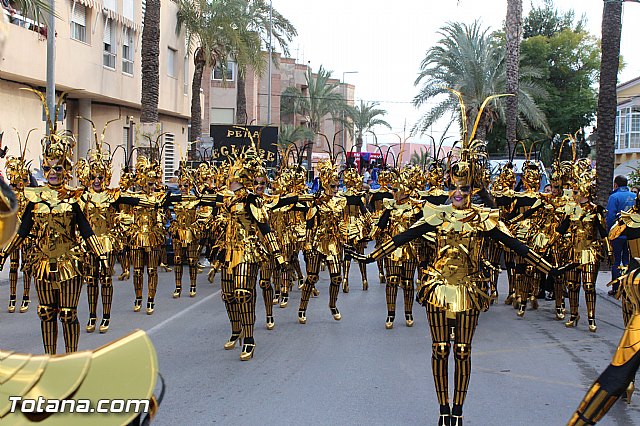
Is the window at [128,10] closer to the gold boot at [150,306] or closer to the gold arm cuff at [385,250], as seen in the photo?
the gold boot at [150,306]

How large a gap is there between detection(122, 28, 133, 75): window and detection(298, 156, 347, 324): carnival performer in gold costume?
69.9 ft

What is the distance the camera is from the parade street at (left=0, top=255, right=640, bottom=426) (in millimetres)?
7281

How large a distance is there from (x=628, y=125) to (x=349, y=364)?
4104 centimetres

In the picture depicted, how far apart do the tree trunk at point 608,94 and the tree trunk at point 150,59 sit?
12.6 meters

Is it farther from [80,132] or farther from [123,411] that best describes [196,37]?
[123,411]

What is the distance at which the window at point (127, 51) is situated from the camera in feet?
104

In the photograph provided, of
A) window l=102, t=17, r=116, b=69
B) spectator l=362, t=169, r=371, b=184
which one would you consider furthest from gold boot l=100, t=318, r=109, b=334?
window l=102, t=17, r=116, b=69

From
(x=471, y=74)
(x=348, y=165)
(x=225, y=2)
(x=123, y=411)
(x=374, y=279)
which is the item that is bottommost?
(x=374, y=279)

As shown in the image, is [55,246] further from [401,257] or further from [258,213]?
[401,257]

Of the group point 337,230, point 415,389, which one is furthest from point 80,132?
point 415,389

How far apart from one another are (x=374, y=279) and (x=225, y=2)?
1994 centimetres

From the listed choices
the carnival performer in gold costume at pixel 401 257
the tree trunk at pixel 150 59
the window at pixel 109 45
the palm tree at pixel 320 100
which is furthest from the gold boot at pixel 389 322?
the palm tree at pixel 320 100

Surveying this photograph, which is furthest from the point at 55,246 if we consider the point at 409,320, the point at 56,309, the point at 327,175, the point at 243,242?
the point at 409,320

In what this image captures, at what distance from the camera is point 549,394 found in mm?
8023
